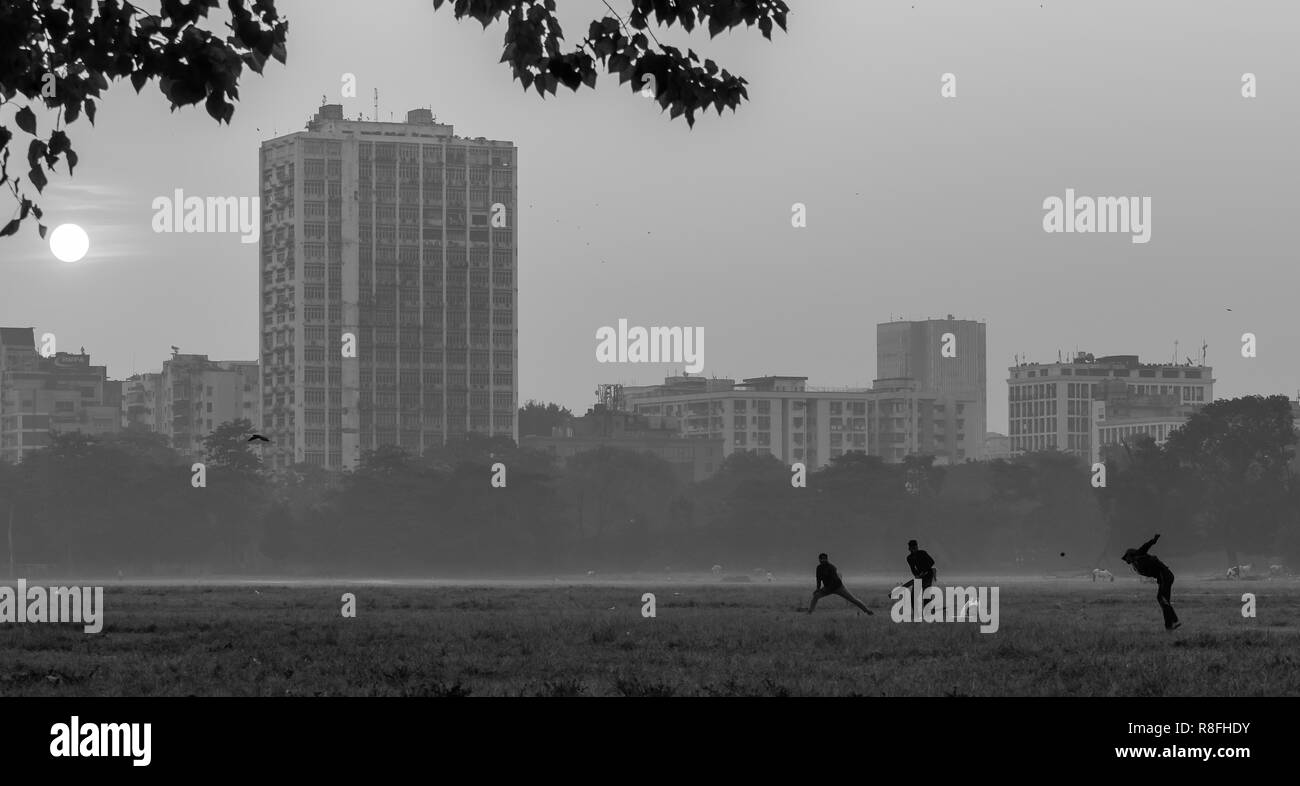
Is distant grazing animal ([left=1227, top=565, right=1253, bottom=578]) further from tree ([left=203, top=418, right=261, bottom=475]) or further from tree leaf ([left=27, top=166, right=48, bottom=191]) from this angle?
tree leaf ([left=27, top=166, right=48, bottom=191])

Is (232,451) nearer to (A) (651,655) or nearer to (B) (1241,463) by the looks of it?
(B) (1241,463)

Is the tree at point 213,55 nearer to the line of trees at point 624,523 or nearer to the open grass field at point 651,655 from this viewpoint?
the open grass field at point 651,655

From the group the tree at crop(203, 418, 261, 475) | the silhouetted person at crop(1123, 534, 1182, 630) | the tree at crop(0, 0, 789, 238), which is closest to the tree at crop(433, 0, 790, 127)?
the tree at crop(0, 0, 789, 238)

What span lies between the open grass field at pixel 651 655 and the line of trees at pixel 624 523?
4244 inches

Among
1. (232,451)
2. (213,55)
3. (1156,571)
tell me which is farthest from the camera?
(232,451)

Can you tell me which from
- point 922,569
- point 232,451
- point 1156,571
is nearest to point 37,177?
point 1156,571

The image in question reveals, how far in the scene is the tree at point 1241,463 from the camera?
14712cm

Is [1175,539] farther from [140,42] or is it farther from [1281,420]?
[140,42]

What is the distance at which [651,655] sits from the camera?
2938 cm

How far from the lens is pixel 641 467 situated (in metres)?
183

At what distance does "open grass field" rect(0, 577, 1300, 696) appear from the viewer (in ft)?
78.5

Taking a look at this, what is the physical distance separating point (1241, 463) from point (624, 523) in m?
48.9

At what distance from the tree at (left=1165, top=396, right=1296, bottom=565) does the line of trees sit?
0.15 meters
